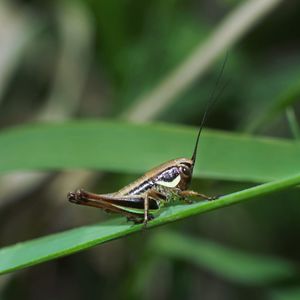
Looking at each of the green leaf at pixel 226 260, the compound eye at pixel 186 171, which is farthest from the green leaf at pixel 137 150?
the green leaf at pixel 226 260

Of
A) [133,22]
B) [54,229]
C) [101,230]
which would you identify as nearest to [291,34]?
[133,22]

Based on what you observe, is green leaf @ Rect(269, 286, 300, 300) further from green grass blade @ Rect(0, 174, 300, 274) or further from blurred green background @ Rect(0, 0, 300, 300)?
green grass blade @ Rect(0, 174, 300, 274)

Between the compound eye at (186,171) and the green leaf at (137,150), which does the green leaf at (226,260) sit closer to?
the green leaf at (137,150)

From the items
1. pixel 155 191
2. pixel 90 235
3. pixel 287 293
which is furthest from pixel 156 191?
pixel 287 293

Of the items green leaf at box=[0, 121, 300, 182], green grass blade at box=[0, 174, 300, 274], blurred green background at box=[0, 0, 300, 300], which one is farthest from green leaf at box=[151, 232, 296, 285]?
green grass blade at box=[0, 174, 300, 274]

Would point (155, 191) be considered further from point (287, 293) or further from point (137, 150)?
point (287, 293)

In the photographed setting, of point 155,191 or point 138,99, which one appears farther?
point 138,99

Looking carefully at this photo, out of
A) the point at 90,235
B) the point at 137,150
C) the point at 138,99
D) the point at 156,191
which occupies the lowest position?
the point at 90,235
